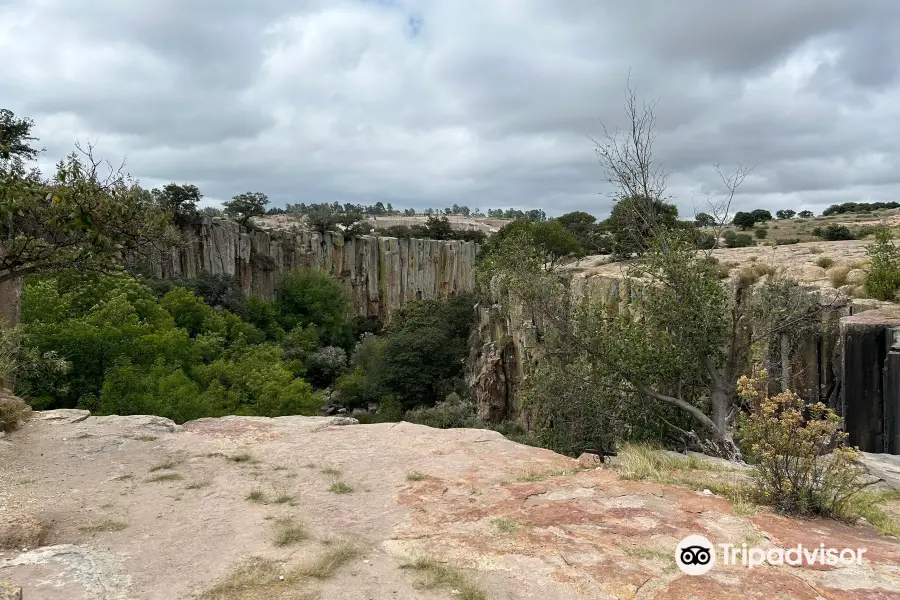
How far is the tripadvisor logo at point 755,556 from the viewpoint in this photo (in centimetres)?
304

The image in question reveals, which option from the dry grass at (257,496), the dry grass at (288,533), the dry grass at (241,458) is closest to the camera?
the dry grass at (288,533)

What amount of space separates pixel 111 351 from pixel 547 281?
453 inches

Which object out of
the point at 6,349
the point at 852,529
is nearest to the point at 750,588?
the point at 852,529

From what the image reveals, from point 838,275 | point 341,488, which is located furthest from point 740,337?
point 341,488

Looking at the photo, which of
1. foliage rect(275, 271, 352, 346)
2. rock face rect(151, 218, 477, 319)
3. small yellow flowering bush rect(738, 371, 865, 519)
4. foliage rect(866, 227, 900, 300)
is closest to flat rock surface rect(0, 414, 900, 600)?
small yellow flowering bush rect(738, 371, 865, 519)

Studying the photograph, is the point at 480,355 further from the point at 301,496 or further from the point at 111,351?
the point at 301,496

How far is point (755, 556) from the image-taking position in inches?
123

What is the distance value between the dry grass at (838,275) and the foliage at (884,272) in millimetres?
646

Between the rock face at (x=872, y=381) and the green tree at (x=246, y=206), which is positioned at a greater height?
the green tree at (x=246, y=206)

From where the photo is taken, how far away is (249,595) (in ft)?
9.38

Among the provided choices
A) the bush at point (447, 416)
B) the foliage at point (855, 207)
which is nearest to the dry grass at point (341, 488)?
the bush at point (447, 416)

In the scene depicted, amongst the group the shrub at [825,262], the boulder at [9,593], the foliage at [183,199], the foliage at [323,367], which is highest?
the foliage at [183,199]

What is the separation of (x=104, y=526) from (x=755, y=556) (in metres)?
4.26

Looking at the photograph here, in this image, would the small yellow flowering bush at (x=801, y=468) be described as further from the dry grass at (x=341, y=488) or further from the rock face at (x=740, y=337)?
the rock face at (x=740, y=337)
